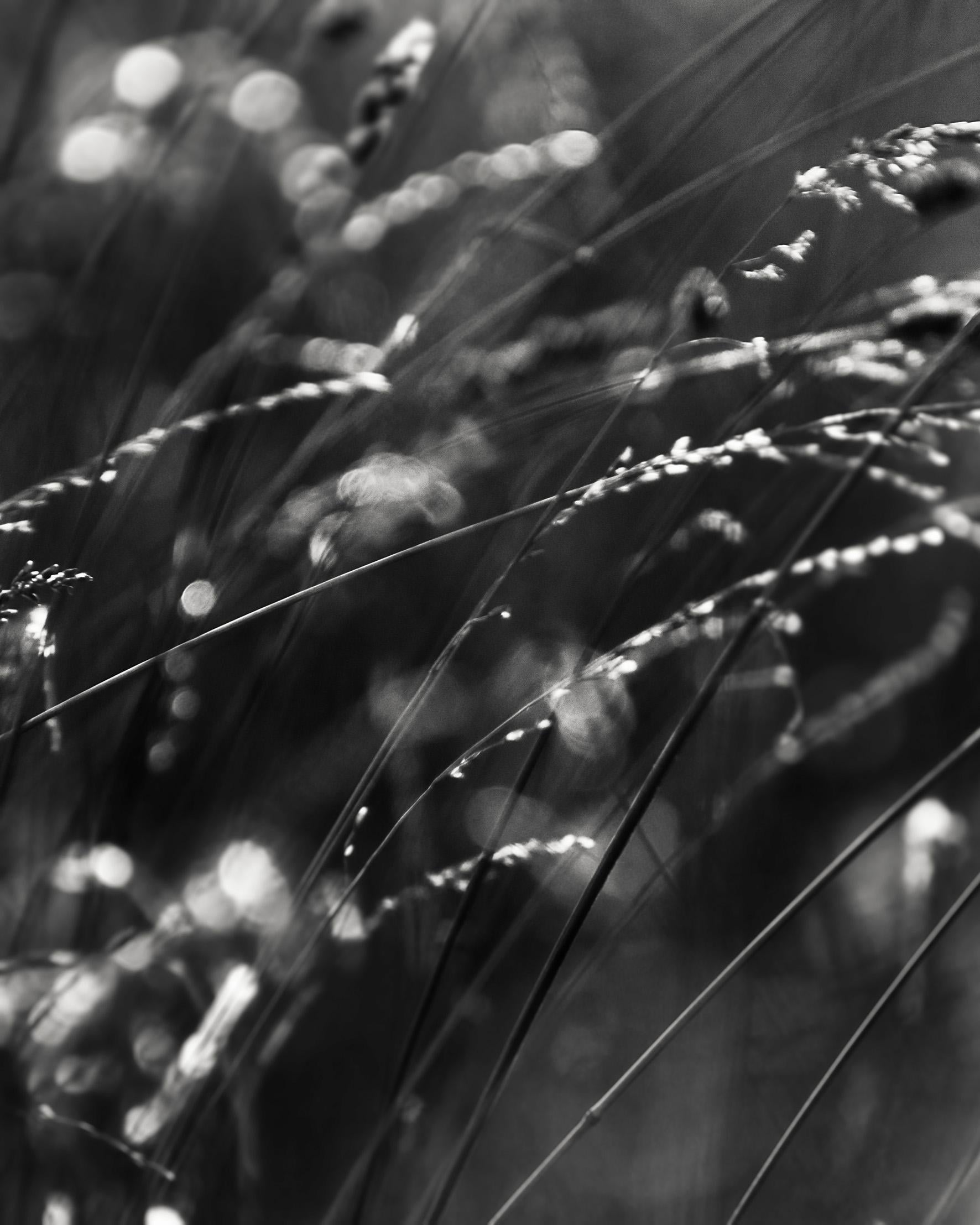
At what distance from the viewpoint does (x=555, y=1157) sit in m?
0.45

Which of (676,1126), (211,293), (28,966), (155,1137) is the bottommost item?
(676,1126)

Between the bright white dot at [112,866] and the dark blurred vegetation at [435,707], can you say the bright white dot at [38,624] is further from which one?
the bright white dot at [112,866]

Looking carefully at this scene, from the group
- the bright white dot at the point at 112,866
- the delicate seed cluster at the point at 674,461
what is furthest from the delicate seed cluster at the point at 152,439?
the bright white dot at the point at 112,866

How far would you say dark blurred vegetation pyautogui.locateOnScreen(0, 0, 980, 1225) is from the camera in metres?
0.63

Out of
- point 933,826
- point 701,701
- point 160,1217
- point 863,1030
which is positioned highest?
point 701,701

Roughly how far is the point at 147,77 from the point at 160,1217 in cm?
90

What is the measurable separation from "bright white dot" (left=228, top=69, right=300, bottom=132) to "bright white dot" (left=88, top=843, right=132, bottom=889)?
619 millimetres

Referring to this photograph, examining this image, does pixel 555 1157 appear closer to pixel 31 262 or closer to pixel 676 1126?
pixel 676 1126

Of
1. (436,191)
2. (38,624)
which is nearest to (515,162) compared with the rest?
(436,191)

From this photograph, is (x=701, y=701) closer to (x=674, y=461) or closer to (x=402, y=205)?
(x=674, y=461)

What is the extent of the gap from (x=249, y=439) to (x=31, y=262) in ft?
1.97

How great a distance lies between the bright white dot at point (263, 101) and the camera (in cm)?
103

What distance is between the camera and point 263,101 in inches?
43.5

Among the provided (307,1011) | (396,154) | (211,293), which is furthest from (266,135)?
(307,1011)
